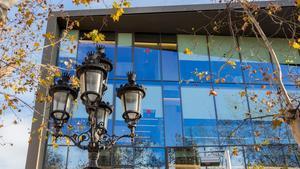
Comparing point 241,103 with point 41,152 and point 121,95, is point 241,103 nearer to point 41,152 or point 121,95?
point 41,152

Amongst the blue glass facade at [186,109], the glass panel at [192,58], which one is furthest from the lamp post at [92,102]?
the glass panel at [192,58]

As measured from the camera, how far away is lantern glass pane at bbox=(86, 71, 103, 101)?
5617 mm

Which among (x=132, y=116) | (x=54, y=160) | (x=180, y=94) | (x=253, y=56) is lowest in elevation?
(x=132, y=116)

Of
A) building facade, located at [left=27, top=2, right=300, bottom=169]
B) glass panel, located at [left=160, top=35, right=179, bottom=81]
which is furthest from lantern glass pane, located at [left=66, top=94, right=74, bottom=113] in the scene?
glass panel, located at [left=160, top=35, right=179, bottom=81]

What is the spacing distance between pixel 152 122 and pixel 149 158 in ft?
4.86

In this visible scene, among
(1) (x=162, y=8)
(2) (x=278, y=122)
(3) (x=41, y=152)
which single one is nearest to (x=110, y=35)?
(1) (x=162, y=8)

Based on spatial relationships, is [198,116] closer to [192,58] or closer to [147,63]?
[192,58]

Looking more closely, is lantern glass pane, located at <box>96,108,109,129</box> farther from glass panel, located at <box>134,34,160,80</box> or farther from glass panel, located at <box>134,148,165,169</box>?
glass panel, located at <box>134,34,160,80</box>

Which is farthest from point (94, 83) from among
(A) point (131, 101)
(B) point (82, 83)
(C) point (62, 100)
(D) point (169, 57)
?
(D) point (169, 57)

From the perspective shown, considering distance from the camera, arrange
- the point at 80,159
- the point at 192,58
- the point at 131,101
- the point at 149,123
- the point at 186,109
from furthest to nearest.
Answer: the point at 192,58
the point at 186,109
the point at 149,123
the point at 80,159
the point at 131,101

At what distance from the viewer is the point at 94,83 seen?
5684 mm

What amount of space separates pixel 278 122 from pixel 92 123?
108 inches

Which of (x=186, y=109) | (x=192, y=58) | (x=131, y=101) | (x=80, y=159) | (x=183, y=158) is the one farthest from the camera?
(x=192, y=58)

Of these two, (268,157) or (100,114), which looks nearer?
(100,114)
